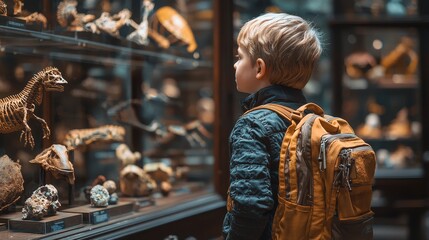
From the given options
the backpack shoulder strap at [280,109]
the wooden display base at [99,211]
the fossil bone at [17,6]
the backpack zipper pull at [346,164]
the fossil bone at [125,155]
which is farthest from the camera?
the fossil bone at [125,155]

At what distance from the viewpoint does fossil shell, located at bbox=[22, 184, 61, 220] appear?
2.75 metres

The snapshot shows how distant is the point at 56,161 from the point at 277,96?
1.03 m

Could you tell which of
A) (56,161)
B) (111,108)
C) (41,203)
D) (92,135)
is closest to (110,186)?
(92,135)

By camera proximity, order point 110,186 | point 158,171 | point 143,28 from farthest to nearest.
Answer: point 158,171 → point 143,28 → point 110,186

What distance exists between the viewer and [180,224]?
3.60 metres

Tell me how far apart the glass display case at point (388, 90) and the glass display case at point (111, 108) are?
205 centimetres

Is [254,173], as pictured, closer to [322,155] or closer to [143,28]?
[322,155]

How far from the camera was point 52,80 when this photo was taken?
2871 mm

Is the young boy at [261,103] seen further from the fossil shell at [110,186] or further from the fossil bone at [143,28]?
the fossil bone at [143,28]

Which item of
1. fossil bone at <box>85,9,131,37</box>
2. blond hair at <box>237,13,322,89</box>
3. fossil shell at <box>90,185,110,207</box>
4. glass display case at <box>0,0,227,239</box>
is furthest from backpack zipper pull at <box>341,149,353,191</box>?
fossil bone at <box>85,9,131,37</box>

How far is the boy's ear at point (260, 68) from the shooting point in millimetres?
2445

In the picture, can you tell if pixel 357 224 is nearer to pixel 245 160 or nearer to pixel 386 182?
pixel 245 160

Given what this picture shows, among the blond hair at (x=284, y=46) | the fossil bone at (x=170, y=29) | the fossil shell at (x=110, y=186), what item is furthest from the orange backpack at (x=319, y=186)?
the fossil bone at (x=170, y=29)

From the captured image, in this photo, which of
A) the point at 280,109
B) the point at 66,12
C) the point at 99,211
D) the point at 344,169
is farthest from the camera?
the point at 66,12
